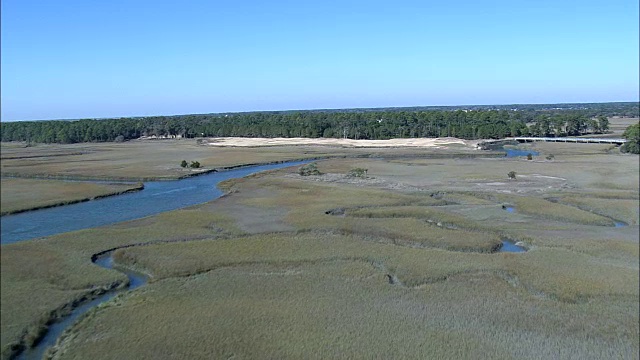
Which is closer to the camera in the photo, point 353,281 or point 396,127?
point 353,281

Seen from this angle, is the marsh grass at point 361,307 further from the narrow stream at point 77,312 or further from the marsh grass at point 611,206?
the marsh grass at point 611,206


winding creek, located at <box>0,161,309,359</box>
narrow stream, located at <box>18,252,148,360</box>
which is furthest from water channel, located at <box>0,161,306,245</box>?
narrow stream, located at <box>18,252,148,360</box>

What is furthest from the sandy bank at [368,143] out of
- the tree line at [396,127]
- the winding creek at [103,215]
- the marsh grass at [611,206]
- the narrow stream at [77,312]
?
the narrow stream at [77,312]

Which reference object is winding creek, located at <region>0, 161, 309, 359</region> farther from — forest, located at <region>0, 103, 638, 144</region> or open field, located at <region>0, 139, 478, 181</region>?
forest, located at <region>0, 103, 638, 144</region>

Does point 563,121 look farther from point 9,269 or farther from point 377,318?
point 9,269

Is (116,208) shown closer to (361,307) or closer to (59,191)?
(59,191)

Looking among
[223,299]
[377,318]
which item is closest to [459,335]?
[377,318]

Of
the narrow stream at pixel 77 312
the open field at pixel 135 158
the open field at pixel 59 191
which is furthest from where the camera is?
the open field at pixel 135 158

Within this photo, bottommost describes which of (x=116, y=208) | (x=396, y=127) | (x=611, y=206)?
(x=611, y=206)

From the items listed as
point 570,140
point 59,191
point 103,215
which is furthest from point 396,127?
point 59,191
